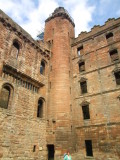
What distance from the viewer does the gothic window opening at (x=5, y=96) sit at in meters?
10.7

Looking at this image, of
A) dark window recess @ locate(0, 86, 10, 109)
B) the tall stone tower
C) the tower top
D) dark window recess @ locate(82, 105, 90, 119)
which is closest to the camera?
dark window recess @ locate(0, 86, 10, 109)

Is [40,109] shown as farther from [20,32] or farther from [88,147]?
[20,32]

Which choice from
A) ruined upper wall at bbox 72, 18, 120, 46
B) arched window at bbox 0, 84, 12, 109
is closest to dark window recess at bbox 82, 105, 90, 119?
arched window at bbox 0, 84, 12, 109

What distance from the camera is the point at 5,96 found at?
11.1m

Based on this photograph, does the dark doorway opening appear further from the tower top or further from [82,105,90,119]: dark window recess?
the tower top

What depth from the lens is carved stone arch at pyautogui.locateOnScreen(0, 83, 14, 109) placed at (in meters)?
10.8

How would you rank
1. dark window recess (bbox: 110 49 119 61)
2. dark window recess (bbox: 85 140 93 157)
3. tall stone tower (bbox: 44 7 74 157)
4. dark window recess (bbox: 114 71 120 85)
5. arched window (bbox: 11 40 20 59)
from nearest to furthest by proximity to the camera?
dark window recess (bbox: 85 140 93 157)
tall stone tower (bbox: 44 7 74 157)
arched window (bbox: 11 40 20 59)
dark window recess (bbox: 114 71 120 85)
dark window recess (bbox: 110 49 119 61)

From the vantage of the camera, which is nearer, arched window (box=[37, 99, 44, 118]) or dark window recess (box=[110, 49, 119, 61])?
arched window (box=[37, 99, 44, 118])

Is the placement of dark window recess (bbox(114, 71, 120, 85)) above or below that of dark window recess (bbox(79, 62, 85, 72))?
below

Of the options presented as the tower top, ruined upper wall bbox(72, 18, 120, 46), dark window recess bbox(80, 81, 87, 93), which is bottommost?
dark window recess bbox(80, 81, 87, 93)

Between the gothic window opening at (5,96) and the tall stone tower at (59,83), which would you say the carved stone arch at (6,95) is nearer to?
the gothic window opening at (5,96)

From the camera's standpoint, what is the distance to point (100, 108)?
1320 centimetres

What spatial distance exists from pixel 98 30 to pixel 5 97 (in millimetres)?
13118

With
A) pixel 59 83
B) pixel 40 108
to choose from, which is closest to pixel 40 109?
pixel 40 108
